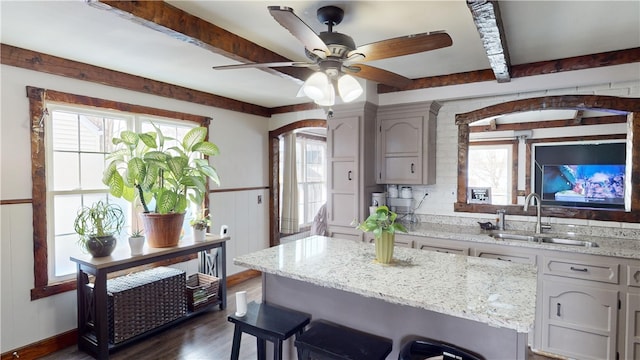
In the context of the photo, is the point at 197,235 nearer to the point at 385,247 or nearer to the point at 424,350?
the point at 385,247

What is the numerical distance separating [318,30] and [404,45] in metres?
0.80

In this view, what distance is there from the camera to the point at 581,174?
3123 millimetres

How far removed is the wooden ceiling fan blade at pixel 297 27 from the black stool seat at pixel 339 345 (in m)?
1.47

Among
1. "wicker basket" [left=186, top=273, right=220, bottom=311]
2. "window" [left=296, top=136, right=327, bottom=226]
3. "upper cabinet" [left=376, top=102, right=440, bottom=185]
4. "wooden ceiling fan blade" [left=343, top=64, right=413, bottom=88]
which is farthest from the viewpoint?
"window" [left=296, top=136, right=327, bottom=226]

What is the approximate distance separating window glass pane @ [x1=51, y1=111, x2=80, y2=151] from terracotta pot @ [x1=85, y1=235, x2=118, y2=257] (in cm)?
88

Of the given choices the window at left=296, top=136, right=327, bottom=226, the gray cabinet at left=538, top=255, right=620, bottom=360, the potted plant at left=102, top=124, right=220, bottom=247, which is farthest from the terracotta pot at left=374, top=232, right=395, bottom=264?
the window at left=296, top=136, right=327, bottom=226

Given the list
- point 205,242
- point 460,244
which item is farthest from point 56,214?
point 460,244

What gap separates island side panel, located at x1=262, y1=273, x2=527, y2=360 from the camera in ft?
4.96

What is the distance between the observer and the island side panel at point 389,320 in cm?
151

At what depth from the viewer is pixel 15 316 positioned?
8.48 ft

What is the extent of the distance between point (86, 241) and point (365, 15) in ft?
8.81

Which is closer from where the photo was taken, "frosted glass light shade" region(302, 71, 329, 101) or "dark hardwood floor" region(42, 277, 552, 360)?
"frosted glass light shade" region(302, 71, 329, 101)

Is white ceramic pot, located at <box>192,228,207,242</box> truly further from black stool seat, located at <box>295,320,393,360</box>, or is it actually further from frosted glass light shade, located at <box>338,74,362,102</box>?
frosted glass light shade, located at <box>338,74,362,102</box>

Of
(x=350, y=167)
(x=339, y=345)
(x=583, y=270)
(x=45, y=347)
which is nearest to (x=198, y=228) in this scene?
Result: (x=45, y=347)
